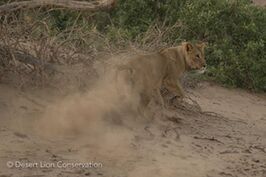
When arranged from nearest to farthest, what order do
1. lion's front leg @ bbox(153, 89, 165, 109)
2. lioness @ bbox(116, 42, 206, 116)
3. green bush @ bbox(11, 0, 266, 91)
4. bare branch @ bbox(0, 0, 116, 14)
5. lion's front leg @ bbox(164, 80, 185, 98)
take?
bare branch @ bbox(0, 0, 116, 14) → lioness @ bbox(116, 42, 206, 116) → lion's front leg @ bbox(153, 89, 165, 109) → lion's front leg @ bbox(164, 80, 185, 98) → green bush @ bbox(11, 0, 266, 91)

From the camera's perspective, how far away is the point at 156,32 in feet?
29.5

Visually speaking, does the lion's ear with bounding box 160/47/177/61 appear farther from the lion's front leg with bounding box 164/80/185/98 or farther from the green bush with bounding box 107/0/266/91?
the green bush with bounding box 107/0/266/91

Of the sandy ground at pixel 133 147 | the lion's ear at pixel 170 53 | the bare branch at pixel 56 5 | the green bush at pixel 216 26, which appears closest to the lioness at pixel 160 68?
the lion's ear at pixel 170 53

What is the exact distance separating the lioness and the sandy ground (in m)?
0.33

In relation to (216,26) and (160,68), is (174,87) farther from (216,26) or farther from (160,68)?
(216,26)

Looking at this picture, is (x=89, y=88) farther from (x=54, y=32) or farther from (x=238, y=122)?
(x=238, y=122)

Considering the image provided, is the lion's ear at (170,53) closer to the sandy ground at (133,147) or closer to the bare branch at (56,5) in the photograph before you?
the sandy ground at (133,147)

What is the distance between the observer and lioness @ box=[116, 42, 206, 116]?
290 inches

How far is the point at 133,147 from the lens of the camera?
20.0ft

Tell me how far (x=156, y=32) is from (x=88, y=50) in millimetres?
1547

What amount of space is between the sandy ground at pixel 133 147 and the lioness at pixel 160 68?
33cm

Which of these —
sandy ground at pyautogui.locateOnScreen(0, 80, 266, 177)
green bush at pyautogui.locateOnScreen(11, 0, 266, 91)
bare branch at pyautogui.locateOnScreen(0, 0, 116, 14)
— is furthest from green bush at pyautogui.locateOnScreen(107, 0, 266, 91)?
bare branch at pyautogui.locateOnScreen(0, 0, 116, 14)

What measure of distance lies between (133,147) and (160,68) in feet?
5.92

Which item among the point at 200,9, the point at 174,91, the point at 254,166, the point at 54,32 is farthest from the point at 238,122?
the point at 200,9
